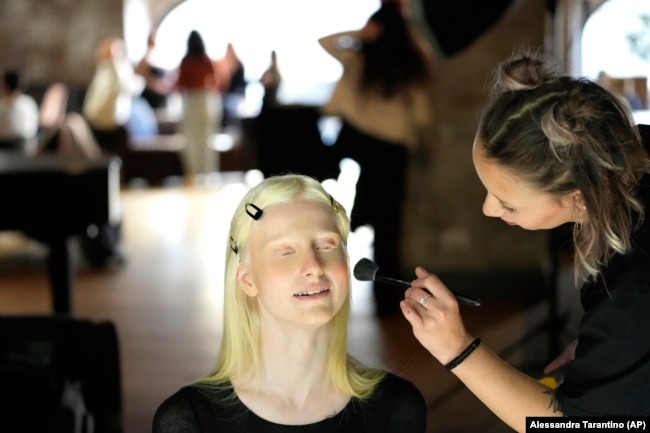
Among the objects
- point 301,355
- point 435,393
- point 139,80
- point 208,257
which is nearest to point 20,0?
point 139,80

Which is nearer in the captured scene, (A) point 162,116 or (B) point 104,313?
(B) point 104,313

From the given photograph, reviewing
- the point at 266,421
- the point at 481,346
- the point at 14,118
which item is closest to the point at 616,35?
the point at 481,346

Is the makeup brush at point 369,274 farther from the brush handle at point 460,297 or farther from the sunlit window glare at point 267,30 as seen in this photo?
the sunlit window glare at point 267,30

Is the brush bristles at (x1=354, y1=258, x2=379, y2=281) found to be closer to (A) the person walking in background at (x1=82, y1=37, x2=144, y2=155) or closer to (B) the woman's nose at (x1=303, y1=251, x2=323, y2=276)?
(B) the woman's nose at (x1=303, y1=251, x2=323, y2=276)

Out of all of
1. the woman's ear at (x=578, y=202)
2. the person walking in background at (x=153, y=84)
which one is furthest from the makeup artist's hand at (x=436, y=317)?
the person walking in background at (x=153, y=84)

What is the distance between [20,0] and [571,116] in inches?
499

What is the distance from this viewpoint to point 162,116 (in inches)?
502

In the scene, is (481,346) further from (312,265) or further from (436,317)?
(312,265)

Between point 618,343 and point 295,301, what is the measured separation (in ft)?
1.41

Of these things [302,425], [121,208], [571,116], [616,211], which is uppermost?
[571,116]

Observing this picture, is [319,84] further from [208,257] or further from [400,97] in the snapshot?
[400,97]

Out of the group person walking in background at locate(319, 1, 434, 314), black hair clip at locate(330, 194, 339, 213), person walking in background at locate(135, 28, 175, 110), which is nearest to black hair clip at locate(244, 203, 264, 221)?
black hair clip at locate(330, 194, 339, 213)

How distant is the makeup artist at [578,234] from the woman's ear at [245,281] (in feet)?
0.74

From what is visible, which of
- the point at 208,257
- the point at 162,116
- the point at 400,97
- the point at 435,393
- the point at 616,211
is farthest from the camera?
the point at 162,116
